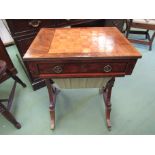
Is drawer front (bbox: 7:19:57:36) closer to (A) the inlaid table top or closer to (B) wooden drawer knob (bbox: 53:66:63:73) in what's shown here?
(A) the inlaid table top

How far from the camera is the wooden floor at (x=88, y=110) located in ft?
4.34

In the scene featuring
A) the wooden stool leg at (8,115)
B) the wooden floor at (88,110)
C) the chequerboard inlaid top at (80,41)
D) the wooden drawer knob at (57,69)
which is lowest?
the wooden floor at (88,110)

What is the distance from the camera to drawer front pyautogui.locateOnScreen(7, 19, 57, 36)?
3.90 ft

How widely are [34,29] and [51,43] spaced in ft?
1.59

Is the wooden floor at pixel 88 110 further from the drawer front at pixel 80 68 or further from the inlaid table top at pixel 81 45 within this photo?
the inlaid table top at pixel 81 45

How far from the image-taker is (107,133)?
129 cm

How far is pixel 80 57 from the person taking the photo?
0.80 meters

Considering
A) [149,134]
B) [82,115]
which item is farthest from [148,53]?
[82,115]

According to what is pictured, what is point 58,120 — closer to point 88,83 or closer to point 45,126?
point 45,126

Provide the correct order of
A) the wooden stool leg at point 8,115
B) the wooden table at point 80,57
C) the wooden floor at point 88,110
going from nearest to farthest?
the wooden table at point 80,57 < the wooden stool leg at point 8,115 < the wooden floor at point 88,110

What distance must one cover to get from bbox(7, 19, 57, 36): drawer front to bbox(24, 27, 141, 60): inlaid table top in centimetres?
20

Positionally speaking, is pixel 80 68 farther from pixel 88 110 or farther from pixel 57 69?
pixel 88 110

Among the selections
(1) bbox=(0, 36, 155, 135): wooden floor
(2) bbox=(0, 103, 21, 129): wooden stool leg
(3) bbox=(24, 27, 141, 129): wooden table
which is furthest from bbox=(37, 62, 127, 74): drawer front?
(1) bbox=(0, 36, 155, 135): wooden floor

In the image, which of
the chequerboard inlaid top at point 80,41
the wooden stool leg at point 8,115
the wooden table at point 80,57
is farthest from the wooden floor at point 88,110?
the chequerboard inlaid top at point 80,41
